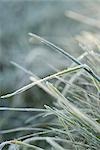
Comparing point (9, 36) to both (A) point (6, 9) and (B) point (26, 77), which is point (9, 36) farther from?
(B) point (26, 77)

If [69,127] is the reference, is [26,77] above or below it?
below

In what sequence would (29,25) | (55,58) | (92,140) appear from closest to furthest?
(92,140)
(55,58)
(29,25)

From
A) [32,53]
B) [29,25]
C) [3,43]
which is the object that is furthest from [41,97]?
[29,25]

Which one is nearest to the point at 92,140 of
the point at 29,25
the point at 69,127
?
the point at 69,127

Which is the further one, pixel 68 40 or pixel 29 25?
pixel 29 25

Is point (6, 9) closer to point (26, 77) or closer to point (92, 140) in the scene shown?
point (26, 77)

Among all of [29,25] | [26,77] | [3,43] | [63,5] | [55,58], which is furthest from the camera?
[63,5]
